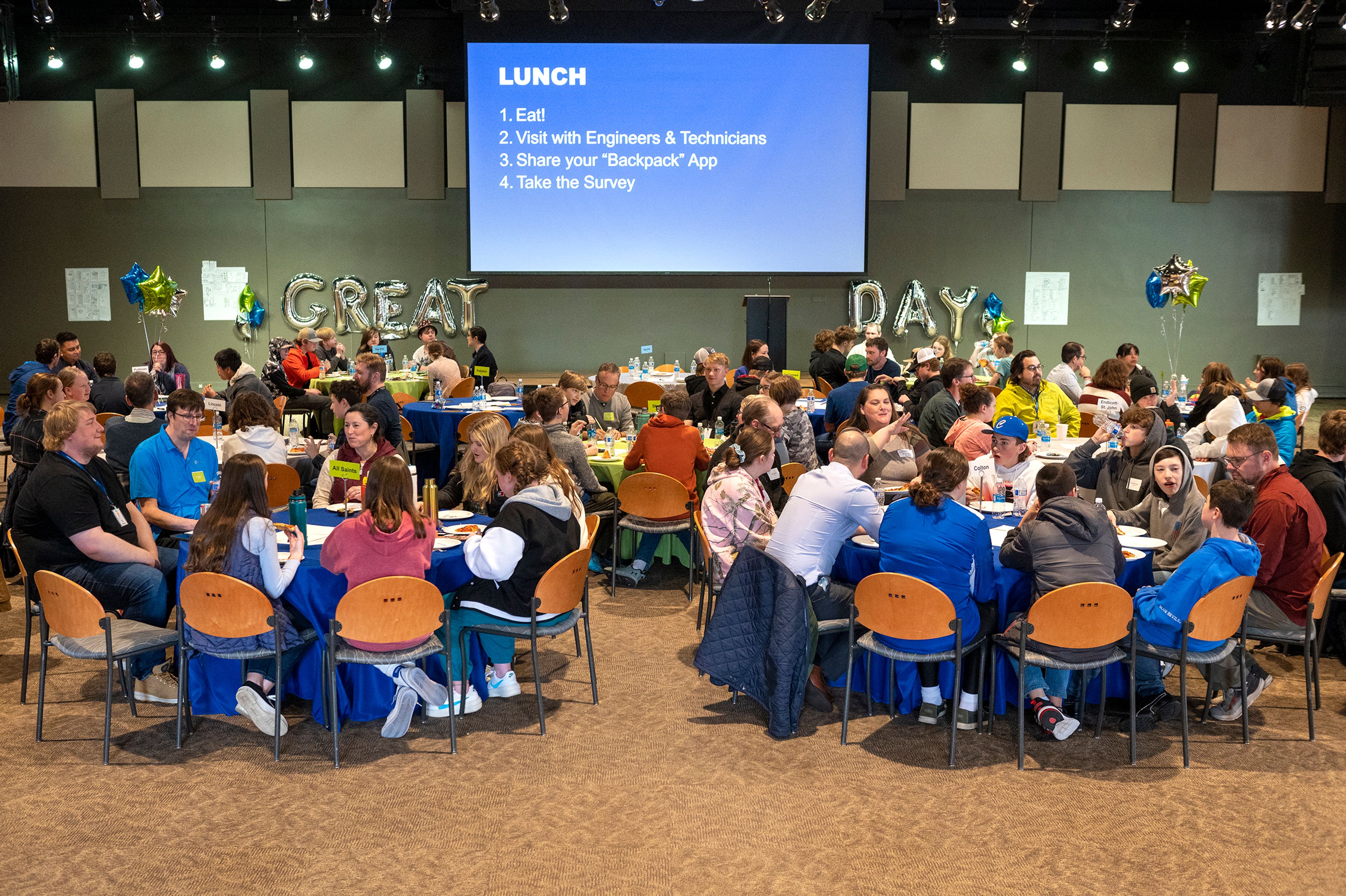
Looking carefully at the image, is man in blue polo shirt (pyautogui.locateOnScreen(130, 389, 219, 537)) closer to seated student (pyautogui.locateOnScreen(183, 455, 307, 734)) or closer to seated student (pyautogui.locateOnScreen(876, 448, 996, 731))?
seated student (pyautogui.locateOnScreen(183, 455, 307, 734))

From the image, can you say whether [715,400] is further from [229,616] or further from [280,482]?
[229,616]

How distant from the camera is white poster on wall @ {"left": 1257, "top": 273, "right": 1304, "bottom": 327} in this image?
1500 cm

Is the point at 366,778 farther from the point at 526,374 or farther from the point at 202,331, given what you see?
the point at 202,331

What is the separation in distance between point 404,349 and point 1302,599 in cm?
1225

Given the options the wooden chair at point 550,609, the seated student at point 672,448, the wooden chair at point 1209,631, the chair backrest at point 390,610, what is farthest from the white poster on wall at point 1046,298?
the chair backrest at point 390,610

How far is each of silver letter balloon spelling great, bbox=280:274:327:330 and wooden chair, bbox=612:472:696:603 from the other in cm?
953

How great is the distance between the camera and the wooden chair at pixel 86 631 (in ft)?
13.5

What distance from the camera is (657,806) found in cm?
399

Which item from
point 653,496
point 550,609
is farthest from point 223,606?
point 653,496

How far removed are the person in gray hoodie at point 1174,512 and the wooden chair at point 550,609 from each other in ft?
8.33

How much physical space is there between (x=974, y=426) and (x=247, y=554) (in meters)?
4.00

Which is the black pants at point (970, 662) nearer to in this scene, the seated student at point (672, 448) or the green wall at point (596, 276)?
the seated student at point (672, 448)

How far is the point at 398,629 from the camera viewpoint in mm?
4160

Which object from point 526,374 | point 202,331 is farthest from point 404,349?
point 202,331
